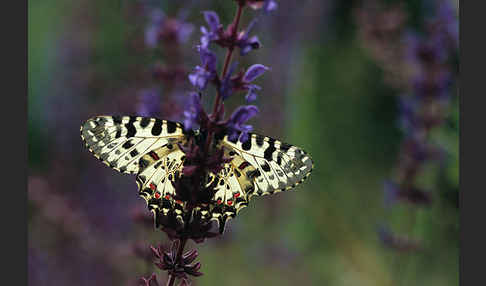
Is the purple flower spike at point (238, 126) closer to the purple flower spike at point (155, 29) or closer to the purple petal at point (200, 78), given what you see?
the purple petal at point (200, 78)

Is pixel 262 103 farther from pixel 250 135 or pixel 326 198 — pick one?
pixel 250 135

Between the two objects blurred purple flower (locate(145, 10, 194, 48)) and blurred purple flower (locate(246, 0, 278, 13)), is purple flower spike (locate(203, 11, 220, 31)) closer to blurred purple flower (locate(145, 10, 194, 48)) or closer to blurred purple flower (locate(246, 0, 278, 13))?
blurred purple flower (locate(246, 0, 278, 13))

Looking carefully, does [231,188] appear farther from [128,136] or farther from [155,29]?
[155,29]

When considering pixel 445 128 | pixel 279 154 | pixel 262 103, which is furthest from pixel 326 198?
pixel 279 154

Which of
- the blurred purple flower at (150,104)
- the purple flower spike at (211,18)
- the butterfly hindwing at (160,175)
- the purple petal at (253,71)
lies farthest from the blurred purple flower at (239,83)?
the blurred purple flower at (150,104)

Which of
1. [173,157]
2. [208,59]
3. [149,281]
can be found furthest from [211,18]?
[149,281]
